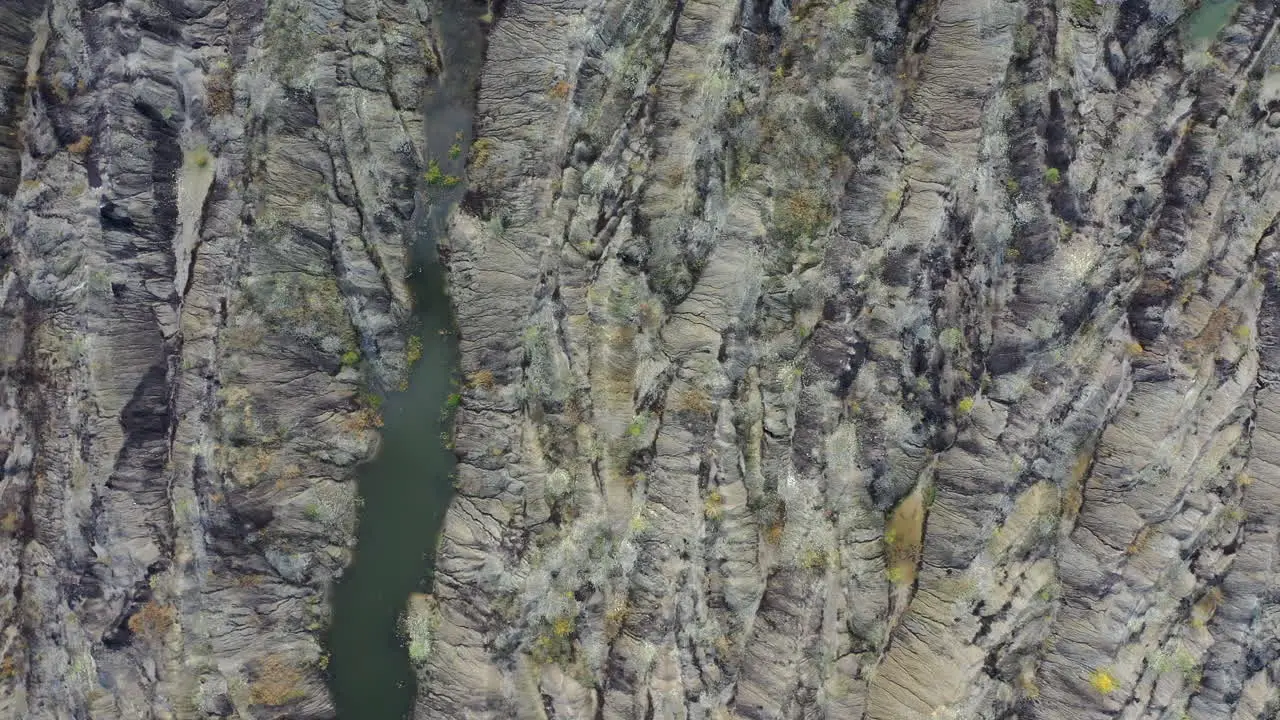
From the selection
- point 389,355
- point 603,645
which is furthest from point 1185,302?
point 389,355

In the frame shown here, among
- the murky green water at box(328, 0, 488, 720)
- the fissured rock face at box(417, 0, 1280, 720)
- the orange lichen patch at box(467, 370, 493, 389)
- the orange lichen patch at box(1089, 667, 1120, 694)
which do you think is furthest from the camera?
the murky green water at box(328, 0, 488, 720)

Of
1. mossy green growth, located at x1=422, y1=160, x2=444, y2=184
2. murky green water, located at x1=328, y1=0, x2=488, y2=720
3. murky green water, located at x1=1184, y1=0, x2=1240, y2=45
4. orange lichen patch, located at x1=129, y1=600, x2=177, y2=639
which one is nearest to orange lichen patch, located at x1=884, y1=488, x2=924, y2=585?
murky green water, located at x1=328, y1=0, x2=488, y2=720

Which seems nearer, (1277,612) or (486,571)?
(1277,612)

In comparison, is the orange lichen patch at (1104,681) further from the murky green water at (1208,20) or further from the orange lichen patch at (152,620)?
the orange lichen patch at (152,620)

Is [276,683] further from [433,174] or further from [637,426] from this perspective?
[433,174]

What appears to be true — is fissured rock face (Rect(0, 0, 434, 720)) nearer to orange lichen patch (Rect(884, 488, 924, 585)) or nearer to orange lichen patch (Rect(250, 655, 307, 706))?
orange lichen patch (Rect(250, 655, 307, 706))

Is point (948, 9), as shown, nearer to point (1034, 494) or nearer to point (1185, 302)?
point (1185, 302)
